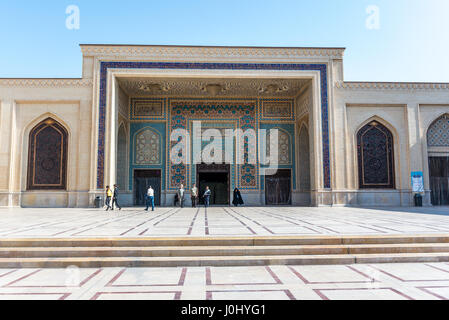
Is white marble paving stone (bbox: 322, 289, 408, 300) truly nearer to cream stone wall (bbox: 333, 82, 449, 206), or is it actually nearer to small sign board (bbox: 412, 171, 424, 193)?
cream stone wall (bbox: 333, 82, 449, 206)

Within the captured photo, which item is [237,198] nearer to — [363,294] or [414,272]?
[414,272]

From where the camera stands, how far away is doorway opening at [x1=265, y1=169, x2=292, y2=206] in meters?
13.7

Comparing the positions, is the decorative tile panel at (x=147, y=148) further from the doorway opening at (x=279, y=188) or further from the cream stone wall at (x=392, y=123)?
the cream stone wall at (x=392, y=123)

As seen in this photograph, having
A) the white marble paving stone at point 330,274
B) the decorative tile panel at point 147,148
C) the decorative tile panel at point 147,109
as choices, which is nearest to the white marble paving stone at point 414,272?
the white marble paving stone at point 330,274

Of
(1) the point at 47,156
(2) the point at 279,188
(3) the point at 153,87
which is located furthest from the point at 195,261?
(2) the point at 279,188

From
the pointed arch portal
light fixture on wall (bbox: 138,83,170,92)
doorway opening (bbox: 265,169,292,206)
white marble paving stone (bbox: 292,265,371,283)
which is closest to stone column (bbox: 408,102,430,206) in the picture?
doorway opening (bbox: 265,169,292,206)

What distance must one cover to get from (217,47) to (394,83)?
6.17 metres

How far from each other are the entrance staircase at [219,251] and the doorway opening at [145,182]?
373 inches

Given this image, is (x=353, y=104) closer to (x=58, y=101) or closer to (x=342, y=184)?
(x=342, y=184)

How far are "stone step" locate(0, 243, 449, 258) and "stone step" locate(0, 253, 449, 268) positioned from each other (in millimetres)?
117

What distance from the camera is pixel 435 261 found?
12.1ft

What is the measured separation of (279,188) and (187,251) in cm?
1028

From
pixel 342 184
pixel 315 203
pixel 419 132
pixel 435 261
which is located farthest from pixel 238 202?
pixel 435 261
